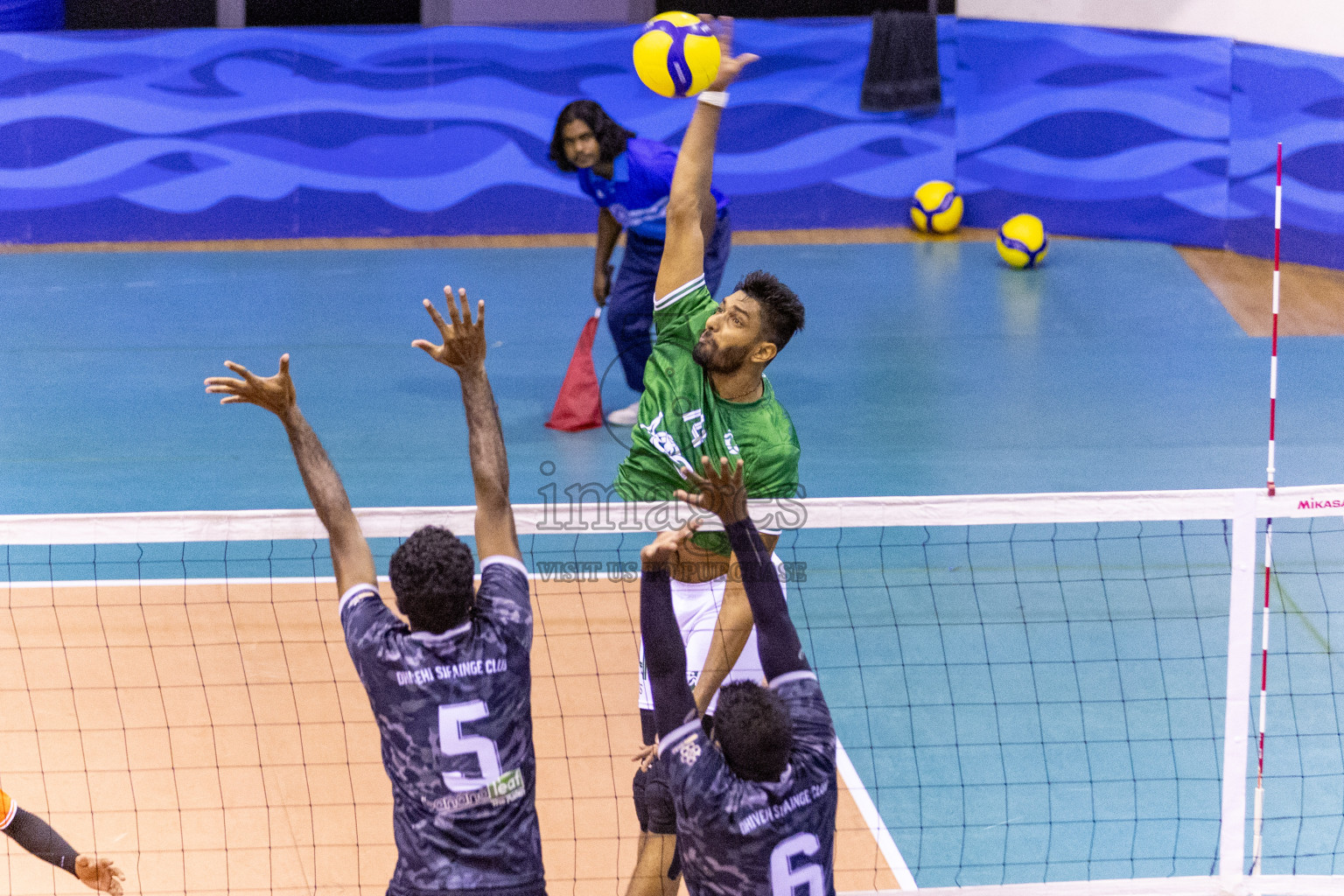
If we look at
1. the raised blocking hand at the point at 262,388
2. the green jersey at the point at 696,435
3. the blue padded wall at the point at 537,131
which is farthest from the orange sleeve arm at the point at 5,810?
the blue padded wall at the point at 537,131

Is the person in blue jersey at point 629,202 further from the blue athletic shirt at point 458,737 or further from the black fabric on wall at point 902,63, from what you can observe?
the black fabric on wall at point 902,63

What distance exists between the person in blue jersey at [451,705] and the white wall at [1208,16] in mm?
12606

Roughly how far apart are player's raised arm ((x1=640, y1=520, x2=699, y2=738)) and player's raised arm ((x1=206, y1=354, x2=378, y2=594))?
764 millimetres

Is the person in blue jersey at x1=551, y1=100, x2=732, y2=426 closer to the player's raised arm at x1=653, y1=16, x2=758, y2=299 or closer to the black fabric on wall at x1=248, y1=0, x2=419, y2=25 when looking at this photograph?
the player's raised arm at x1=653, y1=16, x2=758, y2=299

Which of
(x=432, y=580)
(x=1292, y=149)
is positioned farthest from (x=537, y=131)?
(x=432, y=580)

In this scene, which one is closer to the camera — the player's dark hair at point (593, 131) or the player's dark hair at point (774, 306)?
the player's dark hair at point (774, 306)

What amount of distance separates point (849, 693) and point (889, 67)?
1000 centimetres

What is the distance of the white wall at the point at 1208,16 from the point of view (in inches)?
546

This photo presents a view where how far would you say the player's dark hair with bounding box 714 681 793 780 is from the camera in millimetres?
3557

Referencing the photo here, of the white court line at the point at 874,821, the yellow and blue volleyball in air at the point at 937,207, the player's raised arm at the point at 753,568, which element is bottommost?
the white court line at the point at 874,821

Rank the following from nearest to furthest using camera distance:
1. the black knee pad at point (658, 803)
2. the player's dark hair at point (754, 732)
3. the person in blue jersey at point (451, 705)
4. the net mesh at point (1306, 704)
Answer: the player's dark hair at point (754, 732)
the person in blue jersey at point (451, 705)
the black knee pad at point (658, 803)
the net mesh at point (1306, 704)

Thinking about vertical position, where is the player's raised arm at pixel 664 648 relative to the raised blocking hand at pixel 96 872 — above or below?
above

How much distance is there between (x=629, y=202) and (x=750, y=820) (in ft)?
22.1

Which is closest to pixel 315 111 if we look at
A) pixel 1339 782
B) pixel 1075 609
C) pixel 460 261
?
pixel 460 261
